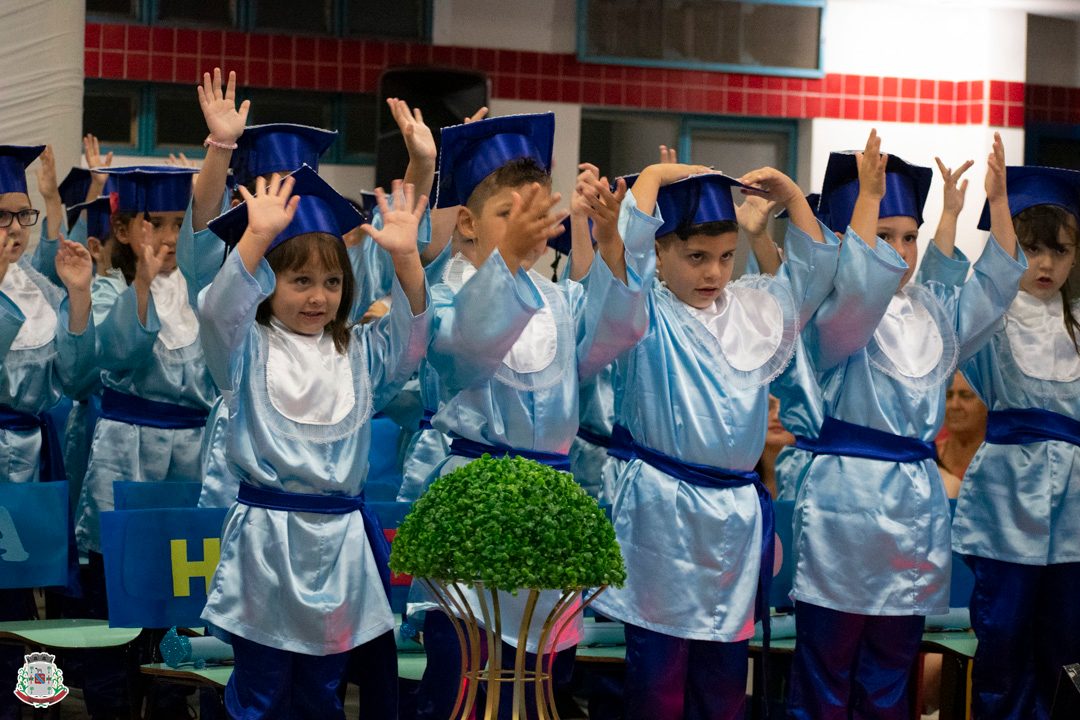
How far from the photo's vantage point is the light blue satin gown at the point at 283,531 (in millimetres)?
3164

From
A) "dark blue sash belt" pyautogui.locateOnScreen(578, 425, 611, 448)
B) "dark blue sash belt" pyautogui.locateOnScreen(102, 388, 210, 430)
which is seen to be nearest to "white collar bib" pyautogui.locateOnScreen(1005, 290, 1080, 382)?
"dark blue sash belt" pyautogui.locateOnScreen(578, 425, 611, 448)

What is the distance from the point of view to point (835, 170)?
4094 mm

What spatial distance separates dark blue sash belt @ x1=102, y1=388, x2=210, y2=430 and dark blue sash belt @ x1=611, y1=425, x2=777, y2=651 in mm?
1677

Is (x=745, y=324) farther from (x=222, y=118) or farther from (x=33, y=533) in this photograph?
(x=33, y=533)

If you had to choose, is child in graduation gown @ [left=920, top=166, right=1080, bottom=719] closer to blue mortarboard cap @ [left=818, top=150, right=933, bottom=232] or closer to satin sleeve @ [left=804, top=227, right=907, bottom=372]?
blue mortarboard cap @ [left=818, top=150, right=933, bottom=232]

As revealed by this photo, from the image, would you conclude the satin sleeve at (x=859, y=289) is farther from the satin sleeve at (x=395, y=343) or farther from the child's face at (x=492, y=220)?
the satin sleeve at (x=395, y=343)

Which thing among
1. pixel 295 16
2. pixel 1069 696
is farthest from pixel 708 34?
pixel 1069 696

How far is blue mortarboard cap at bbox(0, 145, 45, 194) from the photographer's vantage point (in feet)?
14.9

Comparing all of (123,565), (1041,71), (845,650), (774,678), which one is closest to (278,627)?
(123,565)

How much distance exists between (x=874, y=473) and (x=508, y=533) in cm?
159

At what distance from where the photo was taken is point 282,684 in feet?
10.5

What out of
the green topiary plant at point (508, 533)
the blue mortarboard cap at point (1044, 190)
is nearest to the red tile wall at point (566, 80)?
the blue mortarboard cap at point (1044, 190)

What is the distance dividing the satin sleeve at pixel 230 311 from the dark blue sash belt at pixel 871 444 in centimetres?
157

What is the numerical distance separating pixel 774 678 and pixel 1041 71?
7.06 metres
